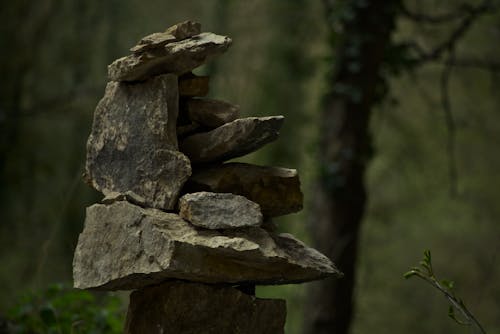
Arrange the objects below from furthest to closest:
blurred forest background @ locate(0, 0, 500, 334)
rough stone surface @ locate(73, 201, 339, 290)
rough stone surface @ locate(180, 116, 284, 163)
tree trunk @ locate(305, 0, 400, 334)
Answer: blurred forest background @ locate(0, 0, 500, 334)
tree trunk @ locate(305, 0, 400, 334)
rough stone surface @ locate(180, 116, 284, 163)
rough stone surface @ locate(73, 201, 339, 290)

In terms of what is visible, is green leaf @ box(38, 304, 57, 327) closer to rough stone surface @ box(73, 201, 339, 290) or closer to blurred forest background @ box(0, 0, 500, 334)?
rough stone surface @ box(73, 201, 339, 290)

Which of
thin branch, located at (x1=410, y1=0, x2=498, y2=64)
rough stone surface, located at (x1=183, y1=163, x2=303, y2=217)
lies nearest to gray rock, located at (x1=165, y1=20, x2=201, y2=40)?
rough stone surface, located at (x1=183, y1=163, x2=303, y2=217)

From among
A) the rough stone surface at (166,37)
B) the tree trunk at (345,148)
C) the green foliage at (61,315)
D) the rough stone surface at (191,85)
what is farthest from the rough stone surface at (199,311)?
the tree trunk at (345,148)

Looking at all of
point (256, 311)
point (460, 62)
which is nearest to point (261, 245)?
point (256, 311)

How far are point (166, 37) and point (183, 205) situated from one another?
2.10ft

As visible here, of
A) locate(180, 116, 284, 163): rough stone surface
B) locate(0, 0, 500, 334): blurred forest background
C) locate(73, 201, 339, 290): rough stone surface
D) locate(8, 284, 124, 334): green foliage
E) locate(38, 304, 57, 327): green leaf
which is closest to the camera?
locate(73, 201, 339, 290): rough stone surface

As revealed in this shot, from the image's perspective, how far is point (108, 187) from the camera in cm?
328

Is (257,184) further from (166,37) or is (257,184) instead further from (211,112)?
(166,37)

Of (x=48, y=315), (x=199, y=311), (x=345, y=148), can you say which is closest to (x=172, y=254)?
(x=199, y=311)

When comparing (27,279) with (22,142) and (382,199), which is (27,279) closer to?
(22,142)

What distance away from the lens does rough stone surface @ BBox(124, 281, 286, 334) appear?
3.07 meters

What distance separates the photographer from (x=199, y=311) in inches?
121

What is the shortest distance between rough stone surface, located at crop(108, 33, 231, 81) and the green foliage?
1411 millimetres

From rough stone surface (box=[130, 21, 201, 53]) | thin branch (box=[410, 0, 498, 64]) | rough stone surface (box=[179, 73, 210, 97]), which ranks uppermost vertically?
thin branch (box=[410, 0, 498, 64])
